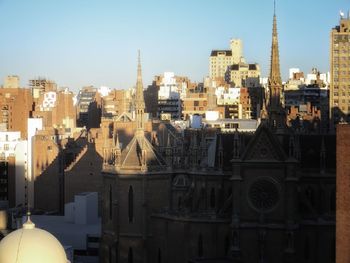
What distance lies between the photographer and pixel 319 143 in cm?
8031

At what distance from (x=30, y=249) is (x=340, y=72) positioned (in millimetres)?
133372

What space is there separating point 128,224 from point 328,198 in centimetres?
1808

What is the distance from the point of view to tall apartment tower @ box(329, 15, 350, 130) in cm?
16600

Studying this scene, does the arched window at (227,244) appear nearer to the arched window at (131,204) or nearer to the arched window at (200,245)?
the arched window at (200,245)

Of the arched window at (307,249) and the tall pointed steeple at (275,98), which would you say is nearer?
the arched window at (307,249)

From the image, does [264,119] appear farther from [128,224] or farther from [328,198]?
[128,224]

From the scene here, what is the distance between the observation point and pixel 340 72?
6550 inches

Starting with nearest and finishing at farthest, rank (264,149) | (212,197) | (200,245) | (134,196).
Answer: (264,149), (200,245), (212,197), (134,196)

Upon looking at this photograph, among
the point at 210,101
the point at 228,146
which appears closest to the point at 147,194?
the point at 228,146

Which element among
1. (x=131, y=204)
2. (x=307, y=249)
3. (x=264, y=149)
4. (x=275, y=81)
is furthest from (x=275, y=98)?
(x=131, y=204)

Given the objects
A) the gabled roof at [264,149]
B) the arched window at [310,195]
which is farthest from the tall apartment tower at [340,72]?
the gabled roof at [264,149]

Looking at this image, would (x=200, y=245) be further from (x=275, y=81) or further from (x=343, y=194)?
(x=343, y=194)

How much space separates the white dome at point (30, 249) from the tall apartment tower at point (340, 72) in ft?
426

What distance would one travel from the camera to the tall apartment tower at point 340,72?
166000mm
